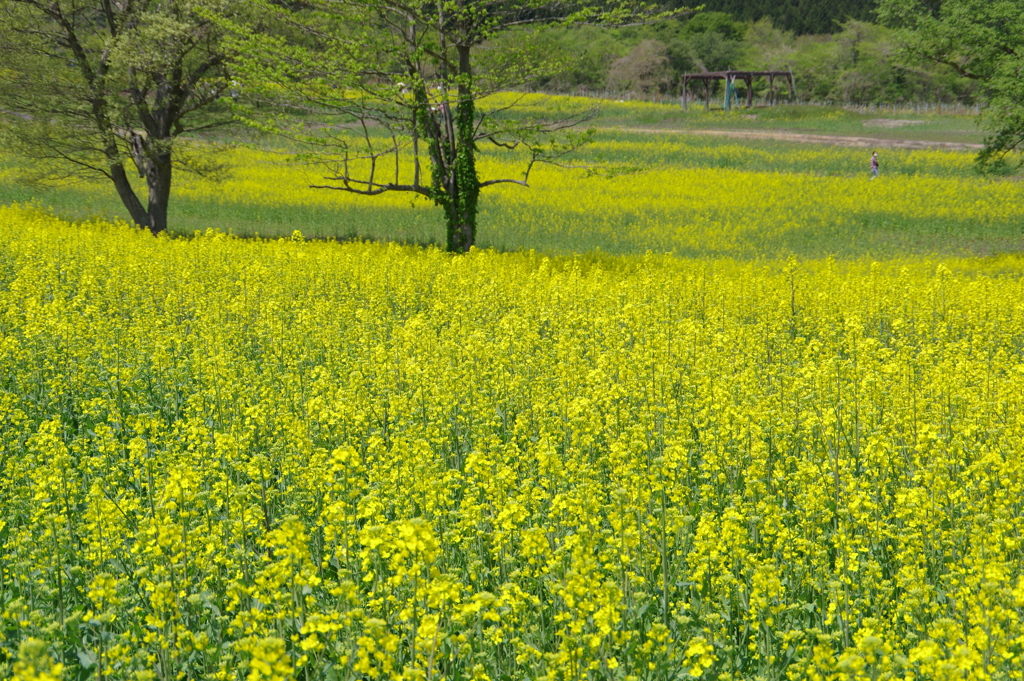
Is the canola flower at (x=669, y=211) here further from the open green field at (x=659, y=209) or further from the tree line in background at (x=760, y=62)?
the tree line in background at (x=760, y=62)

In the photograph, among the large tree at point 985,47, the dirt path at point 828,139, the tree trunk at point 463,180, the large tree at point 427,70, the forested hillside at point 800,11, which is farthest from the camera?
the forested hillside at point 800,11

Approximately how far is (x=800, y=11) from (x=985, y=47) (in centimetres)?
11570

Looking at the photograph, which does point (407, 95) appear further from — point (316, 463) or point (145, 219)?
point (316, 463)

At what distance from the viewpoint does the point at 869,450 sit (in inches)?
196

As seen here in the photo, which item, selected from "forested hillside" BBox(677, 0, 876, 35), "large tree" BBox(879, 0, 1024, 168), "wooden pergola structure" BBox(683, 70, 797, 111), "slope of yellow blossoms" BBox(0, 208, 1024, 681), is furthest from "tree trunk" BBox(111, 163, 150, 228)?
"forested hillside" BBox(677, 0, 876, 35)

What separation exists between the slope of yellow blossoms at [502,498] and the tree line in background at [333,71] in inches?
284

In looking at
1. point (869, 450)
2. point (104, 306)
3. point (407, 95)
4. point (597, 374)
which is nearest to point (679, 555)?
point (869, 450)

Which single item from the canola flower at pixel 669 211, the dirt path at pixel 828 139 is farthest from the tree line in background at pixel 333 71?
the dirt path at pixel 828 139

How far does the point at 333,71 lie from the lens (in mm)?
17094

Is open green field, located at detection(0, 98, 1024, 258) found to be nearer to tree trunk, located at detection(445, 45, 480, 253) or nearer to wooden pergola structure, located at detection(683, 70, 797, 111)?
tree trunk, located at detection(445, 45, 480, 253)

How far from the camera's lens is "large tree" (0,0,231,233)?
20219mm

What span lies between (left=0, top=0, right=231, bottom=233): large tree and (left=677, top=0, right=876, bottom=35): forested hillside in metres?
116

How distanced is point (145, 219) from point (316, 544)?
65.2 ft

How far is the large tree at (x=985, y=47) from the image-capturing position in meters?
20.7
